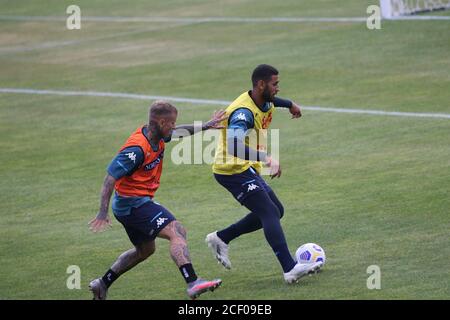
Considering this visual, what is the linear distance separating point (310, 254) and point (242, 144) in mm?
1462

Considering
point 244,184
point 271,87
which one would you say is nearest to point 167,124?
point 244,184

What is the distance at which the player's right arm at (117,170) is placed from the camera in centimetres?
988

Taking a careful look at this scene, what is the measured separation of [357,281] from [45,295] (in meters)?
3.43

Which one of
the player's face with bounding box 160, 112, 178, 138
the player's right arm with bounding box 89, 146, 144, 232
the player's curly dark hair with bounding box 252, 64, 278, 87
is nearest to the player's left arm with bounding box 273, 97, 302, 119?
the player's curly dark hair with bounding box 252, 64, 278, 87

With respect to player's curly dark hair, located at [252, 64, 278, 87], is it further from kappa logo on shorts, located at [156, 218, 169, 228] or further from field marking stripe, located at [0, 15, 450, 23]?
field marking stripe, located at [0, 15, 450, 23]

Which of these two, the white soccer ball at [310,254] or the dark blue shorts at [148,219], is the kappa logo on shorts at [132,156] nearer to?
the dark blue shorts at [148,219]

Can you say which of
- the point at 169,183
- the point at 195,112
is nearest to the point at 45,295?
the point at 169,183

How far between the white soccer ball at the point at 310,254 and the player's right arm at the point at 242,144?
3.14 ft

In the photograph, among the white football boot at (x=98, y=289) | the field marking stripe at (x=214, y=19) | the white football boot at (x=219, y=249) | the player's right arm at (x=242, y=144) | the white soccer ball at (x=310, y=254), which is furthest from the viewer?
the field marking stripe at (x=214, y=19)

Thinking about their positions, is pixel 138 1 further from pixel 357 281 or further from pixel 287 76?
pixel 357 281

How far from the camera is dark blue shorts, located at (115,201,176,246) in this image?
10.2 meters

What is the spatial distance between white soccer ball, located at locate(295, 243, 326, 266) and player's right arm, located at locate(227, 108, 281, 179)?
0.96m

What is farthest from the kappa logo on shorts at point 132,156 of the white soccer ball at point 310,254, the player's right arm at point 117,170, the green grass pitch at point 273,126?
the white soccer ball at point 310,254

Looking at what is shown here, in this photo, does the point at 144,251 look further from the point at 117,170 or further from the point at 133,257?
the point at 117,170
